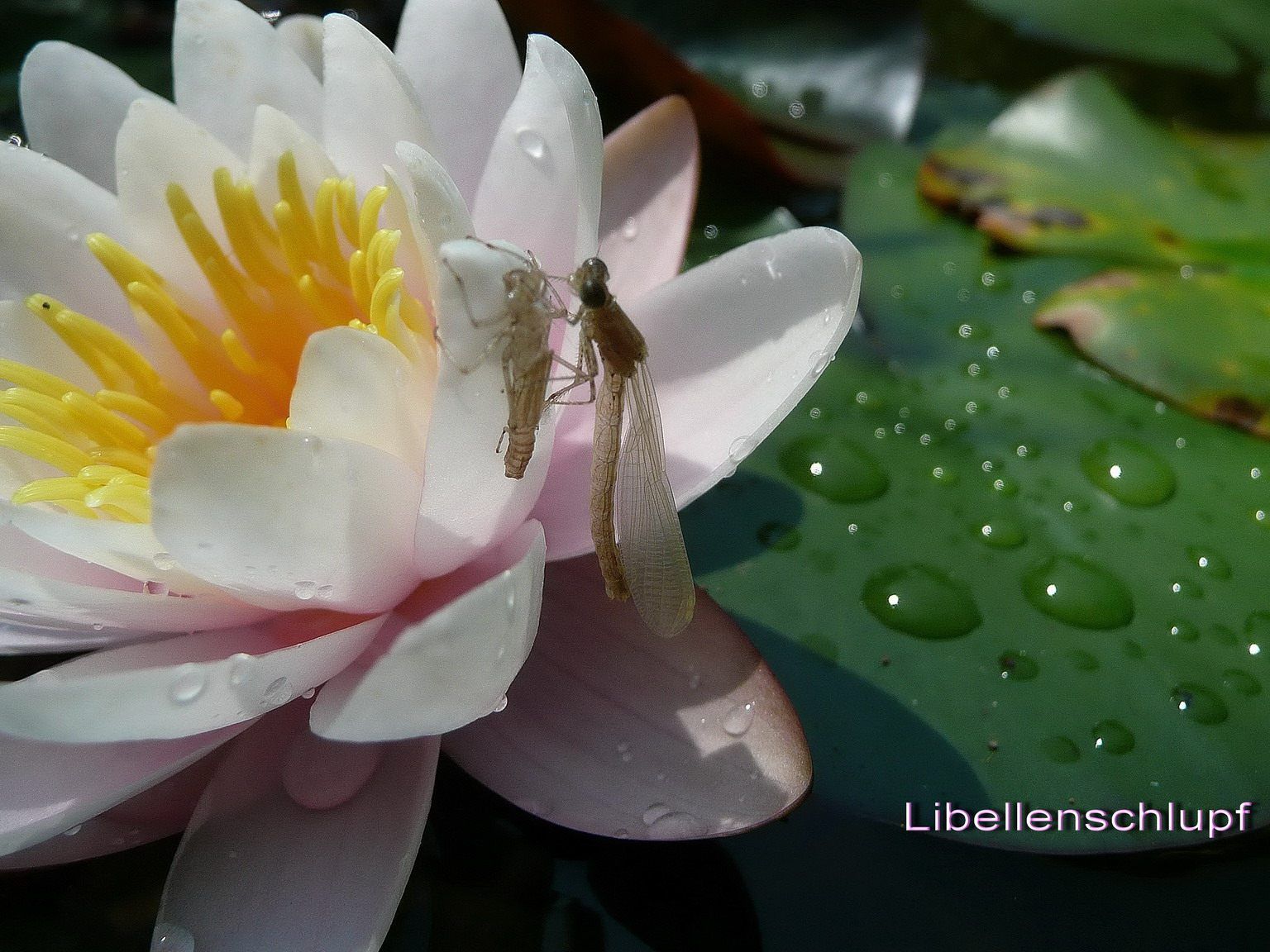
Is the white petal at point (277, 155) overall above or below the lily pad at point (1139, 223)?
above

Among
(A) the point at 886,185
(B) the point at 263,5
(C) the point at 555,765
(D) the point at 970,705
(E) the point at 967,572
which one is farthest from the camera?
(B) the point at 263,5

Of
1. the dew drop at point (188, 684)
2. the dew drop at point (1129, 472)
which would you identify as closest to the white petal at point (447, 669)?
the dew drop at point (188, 684)

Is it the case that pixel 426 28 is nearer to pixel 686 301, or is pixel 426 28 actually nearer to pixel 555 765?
pixel 686 301

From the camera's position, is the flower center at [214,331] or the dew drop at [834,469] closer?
the flower center at [214,331]

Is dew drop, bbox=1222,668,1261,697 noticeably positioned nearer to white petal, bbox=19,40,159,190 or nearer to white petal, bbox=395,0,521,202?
white petal, bbox=395,0,521,202

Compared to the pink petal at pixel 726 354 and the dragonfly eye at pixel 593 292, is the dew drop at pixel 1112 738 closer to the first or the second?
the pink petal at pixel 726 354

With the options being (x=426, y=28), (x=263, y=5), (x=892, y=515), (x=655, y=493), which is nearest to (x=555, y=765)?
(x=655, y=493)
